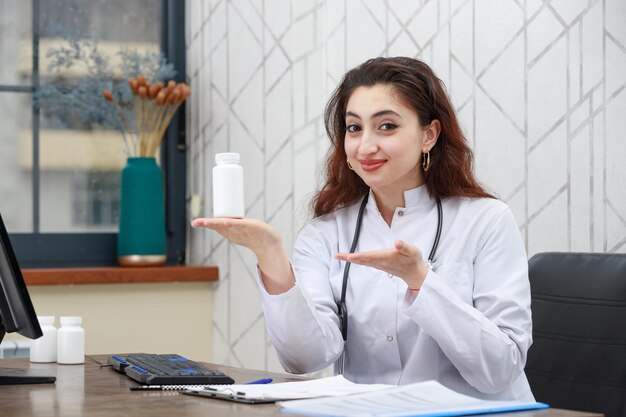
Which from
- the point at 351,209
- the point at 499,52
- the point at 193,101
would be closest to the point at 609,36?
the point at 499,52

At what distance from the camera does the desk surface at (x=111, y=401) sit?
4.43 feet

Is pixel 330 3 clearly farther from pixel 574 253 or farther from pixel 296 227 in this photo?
pixel 574 253

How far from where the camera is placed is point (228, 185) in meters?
1.52

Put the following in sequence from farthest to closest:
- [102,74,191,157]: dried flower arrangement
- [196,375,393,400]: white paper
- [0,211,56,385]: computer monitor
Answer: [102,74,191,157]: dried flower arrangement → [0,211,56,385]: computer monitor → [196,375,393,400]: white paper

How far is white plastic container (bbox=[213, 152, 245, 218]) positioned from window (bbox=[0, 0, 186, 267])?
2106 millimetres

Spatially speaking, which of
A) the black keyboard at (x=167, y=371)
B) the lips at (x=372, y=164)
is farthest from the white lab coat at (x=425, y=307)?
the black keyboard at (x=167, y=371)

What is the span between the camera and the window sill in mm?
3271

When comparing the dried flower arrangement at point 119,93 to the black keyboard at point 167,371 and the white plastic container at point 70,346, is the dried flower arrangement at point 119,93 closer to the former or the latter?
the white plastic container at point 70,346

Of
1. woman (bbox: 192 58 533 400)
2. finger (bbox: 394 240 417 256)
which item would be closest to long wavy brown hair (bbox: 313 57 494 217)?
woman (bbox: 192 58 533 400)

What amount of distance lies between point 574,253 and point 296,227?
1228 millimetres

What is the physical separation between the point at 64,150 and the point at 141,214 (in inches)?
15.7

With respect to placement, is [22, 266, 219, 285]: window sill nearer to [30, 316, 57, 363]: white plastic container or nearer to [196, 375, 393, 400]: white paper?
[30, 316, 57, 363]: white plastic container

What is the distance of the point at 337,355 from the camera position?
6.45 ft

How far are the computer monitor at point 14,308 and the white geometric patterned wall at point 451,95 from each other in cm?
119
